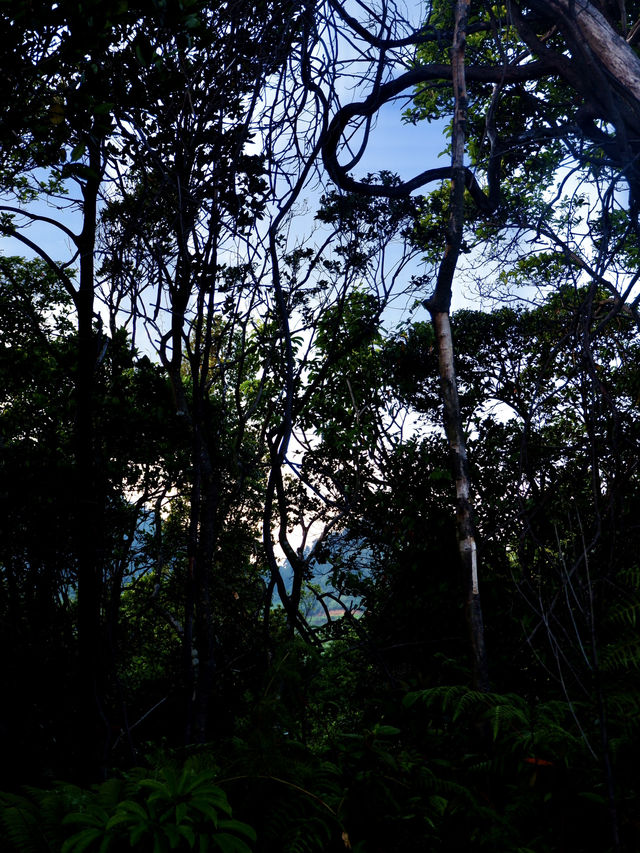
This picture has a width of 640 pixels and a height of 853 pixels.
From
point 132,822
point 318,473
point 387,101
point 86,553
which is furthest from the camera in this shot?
point 318,473

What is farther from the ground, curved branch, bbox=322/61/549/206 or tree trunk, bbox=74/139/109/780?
curved branch, bbox=322/61/549/206

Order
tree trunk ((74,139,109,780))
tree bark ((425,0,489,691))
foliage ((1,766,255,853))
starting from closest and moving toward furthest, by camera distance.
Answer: foliage ((1,766,255,853))
tree trunk ((74,139,109,780))
tree bark ((425,0,489,691))

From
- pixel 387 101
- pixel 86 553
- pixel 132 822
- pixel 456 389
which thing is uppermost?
pixel 387 101

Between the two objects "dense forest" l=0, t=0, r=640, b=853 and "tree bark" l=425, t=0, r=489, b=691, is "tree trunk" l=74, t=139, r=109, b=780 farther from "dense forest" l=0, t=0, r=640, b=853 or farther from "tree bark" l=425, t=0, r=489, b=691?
"tree bark" l=425, t=0, r=489, b=691

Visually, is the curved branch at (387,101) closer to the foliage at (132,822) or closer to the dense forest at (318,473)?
the dense forest at (318,473)

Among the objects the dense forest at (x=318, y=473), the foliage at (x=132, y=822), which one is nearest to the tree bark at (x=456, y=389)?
the dense forest at (x=318, y=473)

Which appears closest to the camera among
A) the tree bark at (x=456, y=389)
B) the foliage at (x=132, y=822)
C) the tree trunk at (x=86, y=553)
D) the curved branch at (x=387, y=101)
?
the foliage at (x=132, y=822)

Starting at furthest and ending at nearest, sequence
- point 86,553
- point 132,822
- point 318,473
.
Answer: point 318,473, point 86,553, point 132,822

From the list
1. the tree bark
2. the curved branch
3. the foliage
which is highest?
the curved branch

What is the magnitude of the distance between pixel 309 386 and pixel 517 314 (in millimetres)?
3641

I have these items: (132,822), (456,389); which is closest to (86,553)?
(132,822)

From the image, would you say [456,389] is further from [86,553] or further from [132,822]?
[132,822]

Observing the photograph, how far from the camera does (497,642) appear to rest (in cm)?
779

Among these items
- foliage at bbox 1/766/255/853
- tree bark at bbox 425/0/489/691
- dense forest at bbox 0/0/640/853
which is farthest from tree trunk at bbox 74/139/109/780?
tree bark at bbox 425/0/489/691
